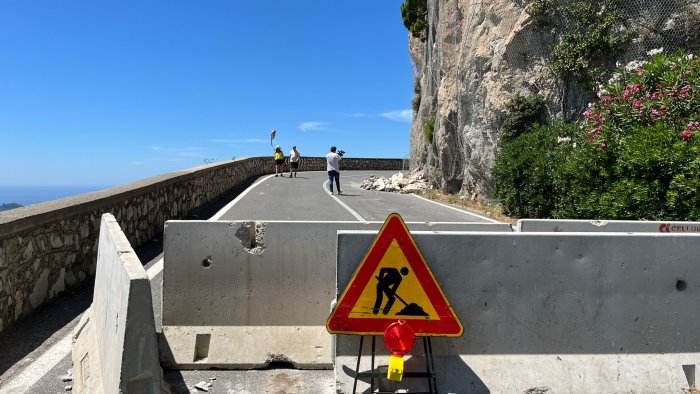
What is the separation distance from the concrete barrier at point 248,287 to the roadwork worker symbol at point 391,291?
109 cm

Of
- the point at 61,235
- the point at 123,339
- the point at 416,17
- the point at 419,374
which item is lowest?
the point at 419,374

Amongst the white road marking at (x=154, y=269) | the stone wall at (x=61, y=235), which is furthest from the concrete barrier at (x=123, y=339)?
the white road marking at (x=154, y=269)

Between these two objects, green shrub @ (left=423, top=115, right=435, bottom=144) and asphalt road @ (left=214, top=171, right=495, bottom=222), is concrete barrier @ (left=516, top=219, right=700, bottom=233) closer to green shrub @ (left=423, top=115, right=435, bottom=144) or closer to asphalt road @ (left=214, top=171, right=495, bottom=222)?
asphalt road @ (left=214, top=171, right=495, bottom=222)

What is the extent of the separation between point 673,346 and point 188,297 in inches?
150

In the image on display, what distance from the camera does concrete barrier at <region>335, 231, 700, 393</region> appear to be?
12.5 ft

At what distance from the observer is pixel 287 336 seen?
472 cm

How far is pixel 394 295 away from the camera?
3768 millimetres

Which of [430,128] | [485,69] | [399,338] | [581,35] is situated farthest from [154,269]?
[430,128]

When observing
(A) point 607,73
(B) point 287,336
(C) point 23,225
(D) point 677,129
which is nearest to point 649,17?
(A) point 607,73

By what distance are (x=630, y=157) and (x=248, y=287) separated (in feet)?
20.7

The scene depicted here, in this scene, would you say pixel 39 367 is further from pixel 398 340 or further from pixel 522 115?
pixel 522 115

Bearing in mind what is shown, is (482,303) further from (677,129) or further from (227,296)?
(677,129)

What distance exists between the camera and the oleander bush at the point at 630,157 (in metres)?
7.54

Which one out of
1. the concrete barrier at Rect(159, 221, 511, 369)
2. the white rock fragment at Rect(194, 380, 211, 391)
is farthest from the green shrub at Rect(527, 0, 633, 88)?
the white rock fragment at Rect(194, 380, 211, 391)
